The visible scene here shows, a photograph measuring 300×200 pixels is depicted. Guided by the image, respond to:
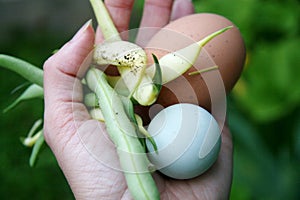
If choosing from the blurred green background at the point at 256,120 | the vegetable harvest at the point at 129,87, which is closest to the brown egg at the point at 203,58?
the vegetable harvest at the point at 129,87

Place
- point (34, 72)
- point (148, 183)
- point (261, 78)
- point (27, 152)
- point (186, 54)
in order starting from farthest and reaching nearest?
point (27, 152)
point (261, 78)
point (34, 72)
point (186, 54)
point (148, 183)

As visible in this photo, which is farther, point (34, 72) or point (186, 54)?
point (34, 72)

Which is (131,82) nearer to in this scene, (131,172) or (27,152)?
(131,172)

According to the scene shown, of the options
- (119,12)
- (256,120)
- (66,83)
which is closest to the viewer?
(66,83)

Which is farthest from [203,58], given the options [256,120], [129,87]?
[256,120]

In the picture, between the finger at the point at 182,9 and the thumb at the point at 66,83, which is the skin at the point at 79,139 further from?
the finger at the point at 182,9

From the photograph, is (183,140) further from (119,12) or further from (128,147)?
(119,12)

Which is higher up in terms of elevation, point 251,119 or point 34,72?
point 34,72

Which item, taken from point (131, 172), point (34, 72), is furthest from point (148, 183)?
point (34, 72)
